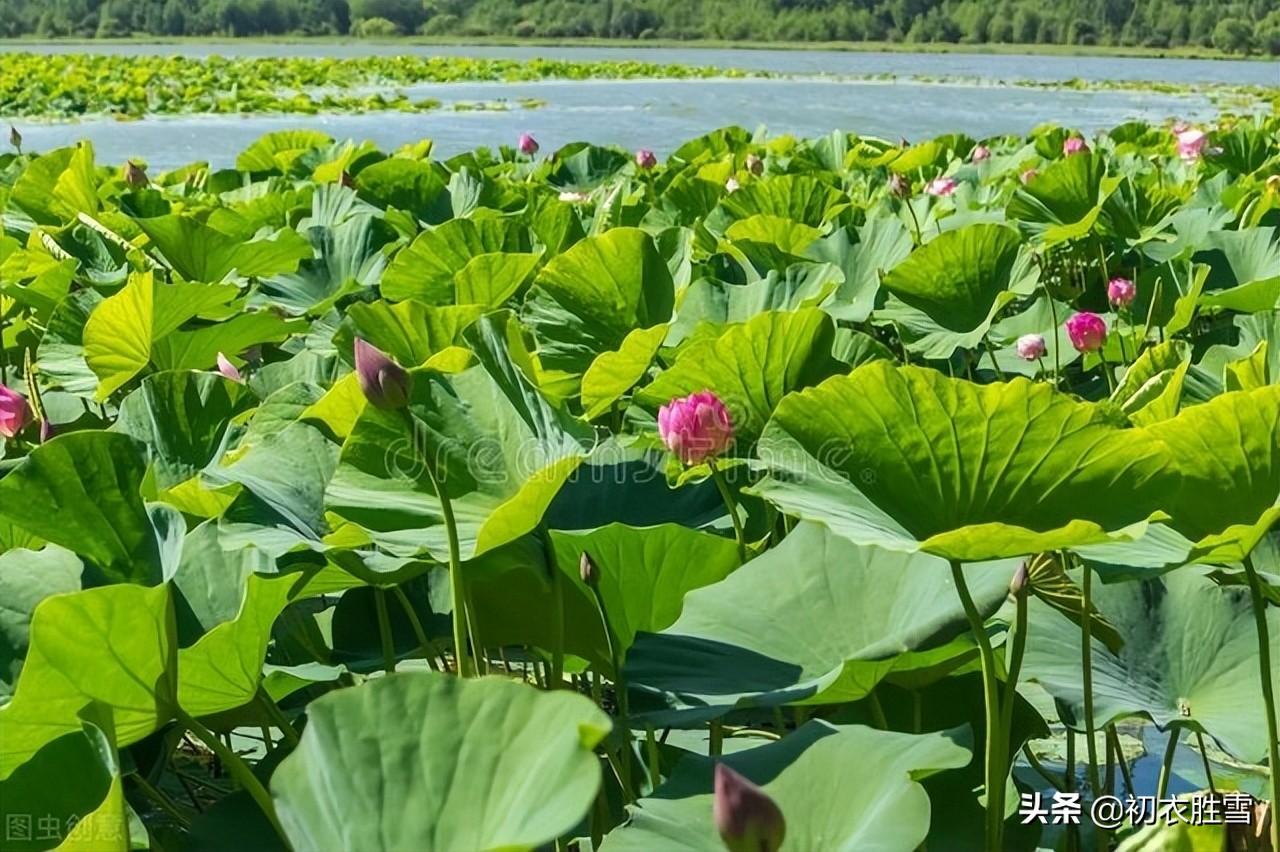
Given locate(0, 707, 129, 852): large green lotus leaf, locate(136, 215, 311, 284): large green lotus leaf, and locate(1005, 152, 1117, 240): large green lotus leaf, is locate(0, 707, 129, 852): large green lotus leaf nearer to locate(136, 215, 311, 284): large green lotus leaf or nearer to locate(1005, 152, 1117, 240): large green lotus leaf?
locate(136, 215, 311, 284): large green lotus leaf

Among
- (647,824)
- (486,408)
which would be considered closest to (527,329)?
(486,408)

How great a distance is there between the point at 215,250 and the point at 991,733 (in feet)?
4.15

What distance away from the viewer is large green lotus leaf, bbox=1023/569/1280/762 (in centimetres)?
79

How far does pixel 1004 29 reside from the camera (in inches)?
1651

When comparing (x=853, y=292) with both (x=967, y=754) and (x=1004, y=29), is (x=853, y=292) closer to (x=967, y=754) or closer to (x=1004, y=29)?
(x=967, y=754)

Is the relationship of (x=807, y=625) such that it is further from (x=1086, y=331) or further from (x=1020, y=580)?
(x=1086, y=331)

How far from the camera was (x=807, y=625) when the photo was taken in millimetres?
768

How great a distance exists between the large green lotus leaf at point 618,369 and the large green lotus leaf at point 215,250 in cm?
73

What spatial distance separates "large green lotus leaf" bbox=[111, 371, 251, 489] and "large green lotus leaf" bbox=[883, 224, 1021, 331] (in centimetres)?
75

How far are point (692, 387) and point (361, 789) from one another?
462 millimetres

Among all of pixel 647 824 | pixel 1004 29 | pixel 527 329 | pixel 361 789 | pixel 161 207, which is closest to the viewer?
pixel 361 789

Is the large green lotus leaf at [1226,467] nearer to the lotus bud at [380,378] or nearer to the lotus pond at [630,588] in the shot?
the lotus pond at [630,588]

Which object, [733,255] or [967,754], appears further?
[733,255]

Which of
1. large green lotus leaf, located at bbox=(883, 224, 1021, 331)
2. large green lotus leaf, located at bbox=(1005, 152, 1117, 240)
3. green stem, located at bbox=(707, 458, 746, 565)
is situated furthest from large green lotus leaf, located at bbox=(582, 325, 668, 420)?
large green lotus leaf, located at bbox=(1005, 152, 1117, 240)
